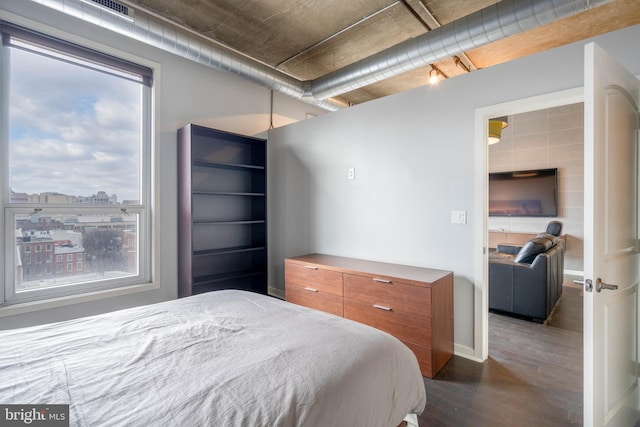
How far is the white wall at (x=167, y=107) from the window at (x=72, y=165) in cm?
11

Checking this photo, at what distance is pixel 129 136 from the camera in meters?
2.91

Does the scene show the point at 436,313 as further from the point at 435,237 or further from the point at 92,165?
the point at 92,165

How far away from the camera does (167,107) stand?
311cm

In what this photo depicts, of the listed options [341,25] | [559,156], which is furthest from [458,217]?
[559,156]

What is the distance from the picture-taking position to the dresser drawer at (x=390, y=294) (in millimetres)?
2252

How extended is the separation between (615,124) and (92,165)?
12.3ft

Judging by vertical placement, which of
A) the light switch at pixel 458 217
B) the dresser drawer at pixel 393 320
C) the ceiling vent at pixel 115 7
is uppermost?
the ceiling vent at pixel 115 7

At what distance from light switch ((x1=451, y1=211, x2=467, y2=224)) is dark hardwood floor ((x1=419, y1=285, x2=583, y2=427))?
116 cm

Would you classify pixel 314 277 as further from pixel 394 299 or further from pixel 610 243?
pixel 610 243

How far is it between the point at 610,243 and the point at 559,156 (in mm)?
4972

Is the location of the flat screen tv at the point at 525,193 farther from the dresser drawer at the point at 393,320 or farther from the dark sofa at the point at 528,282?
the dresser drawer at the point at 393,320

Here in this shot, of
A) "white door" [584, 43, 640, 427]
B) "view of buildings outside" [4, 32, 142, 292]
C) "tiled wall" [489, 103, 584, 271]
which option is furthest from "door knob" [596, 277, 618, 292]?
"tiled wall" [489, 103, 584, 271]

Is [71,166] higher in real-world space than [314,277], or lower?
higher

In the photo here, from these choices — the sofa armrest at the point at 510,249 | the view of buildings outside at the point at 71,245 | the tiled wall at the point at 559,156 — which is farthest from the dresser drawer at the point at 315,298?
the tiled wall at the point at 559,156
